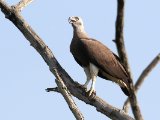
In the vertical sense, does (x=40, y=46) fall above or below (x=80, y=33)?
below

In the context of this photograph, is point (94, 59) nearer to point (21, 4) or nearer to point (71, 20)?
point (71, 20)

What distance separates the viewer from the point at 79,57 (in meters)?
8.23

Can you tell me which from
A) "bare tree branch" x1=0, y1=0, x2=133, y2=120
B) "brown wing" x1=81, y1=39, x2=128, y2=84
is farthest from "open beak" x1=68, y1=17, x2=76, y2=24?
"bare tree branch" x1=0, y1=0, x2=133, y2=120

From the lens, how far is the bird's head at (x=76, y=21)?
8.80m

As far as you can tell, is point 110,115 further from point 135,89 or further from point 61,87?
point 135,89

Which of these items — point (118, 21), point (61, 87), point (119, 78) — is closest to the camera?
point (118, 21)

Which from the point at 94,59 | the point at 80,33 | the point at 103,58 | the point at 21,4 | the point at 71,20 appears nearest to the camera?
the point at 21,4

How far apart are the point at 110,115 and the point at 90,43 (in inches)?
132

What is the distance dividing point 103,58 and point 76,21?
1247 mm

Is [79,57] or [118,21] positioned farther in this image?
[79,57]

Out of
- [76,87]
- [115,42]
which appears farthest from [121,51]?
[76,87]

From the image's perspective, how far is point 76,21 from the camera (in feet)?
29.1

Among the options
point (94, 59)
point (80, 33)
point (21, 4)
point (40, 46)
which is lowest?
point (40, 46)

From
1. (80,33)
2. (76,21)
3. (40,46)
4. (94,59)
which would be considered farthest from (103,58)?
(40,46)
